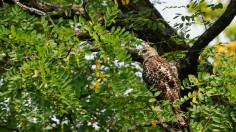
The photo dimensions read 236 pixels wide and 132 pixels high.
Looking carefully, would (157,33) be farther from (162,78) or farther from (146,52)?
(162,78)

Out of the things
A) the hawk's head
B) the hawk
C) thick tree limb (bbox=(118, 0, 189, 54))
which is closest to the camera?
the hawk

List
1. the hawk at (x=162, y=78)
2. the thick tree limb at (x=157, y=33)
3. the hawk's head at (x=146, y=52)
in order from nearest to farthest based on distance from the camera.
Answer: the hawk at (x=162, y=78)
the hawk's head at (x=146, y=52)
the thick tree limb at (x=157, y=33)

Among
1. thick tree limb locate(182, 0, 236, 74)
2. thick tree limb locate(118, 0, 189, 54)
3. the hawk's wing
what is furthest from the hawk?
thick tree limb locate(118, 0, 189, 54)

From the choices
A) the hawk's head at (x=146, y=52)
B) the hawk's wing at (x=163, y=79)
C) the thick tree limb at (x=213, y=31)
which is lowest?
the hawk's wing at (x=163, y=79)

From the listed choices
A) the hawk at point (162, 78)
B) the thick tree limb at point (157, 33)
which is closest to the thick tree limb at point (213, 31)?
the hawk at point (162, 78)

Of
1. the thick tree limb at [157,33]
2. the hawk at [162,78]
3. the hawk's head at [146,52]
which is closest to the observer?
the hawk at [162,78]

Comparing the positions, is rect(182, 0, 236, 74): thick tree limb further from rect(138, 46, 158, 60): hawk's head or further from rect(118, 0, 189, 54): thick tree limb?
rect(118, 0, 189, 54): thick tree limb

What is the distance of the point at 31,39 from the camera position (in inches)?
124

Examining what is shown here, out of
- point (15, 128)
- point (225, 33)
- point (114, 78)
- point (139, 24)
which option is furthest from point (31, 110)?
point (225, 33)

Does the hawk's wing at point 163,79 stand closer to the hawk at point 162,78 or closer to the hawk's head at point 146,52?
the hawk at point 162,78

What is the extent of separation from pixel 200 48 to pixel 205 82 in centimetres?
67

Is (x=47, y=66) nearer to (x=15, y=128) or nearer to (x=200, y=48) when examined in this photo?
(x=200, y=48)

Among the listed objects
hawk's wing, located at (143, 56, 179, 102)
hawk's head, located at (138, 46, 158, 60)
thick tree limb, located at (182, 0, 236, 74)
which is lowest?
hawk's wing, located at (143, 56, 179, 102)

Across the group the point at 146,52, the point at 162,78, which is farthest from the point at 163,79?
the point at 146,52
